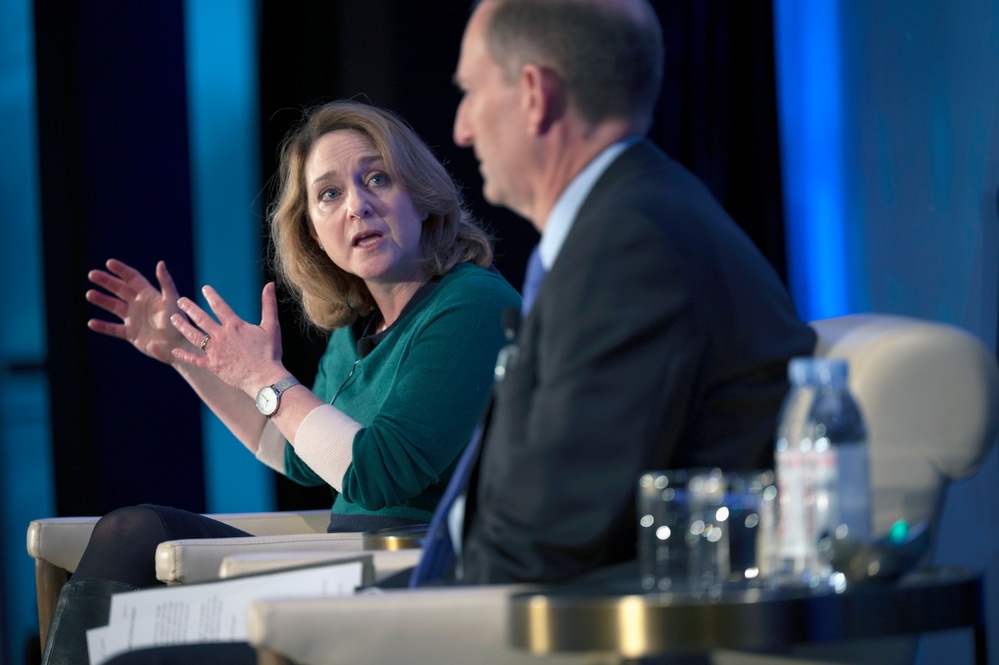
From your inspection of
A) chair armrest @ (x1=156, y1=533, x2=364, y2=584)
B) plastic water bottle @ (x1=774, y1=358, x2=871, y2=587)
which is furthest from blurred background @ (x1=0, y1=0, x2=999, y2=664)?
plastic water bottle @ (x1=774, y1=358, x2=871, y2=587)

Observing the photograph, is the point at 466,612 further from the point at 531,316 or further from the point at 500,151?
the point at 500,151

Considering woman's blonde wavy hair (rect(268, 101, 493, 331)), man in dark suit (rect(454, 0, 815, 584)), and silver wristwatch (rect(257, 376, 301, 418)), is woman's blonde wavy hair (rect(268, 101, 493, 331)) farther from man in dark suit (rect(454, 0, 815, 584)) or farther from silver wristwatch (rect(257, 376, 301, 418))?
man in dark suit (rect(454, 0, 815, 584))

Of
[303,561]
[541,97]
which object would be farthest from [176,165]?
[541,97]

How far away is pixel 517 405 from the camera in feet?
3.98

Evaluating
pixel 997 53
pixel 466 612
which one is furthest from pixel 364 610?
pixel 997 53

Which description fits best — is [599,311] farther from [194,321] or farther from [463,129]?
[194,321]

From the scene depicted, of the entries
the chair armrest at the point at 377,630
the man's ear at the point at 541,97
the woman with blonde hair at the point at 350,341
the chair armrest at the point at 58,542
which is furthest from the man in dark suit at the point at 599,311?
the chair armrest at the point at 58,542

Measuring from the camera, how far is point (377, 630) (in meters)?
1.07

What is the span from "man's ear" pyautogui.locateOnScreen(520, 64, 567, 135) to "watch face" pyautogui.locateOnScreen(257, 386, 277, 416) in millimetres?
998

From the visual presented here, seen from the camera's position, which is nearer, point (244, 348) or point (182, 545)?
point (182, 545)

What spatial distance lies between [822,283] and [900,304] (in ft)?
0.81

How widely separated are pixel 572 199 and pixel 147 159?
234 centimetres

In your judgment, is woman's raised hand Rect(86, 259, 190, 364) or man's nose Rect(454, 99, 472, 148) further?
woman's raised hand Rect(86, 259, 190, 364)

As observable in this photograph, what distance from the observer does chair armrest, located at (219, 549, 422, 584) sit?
150 cm
